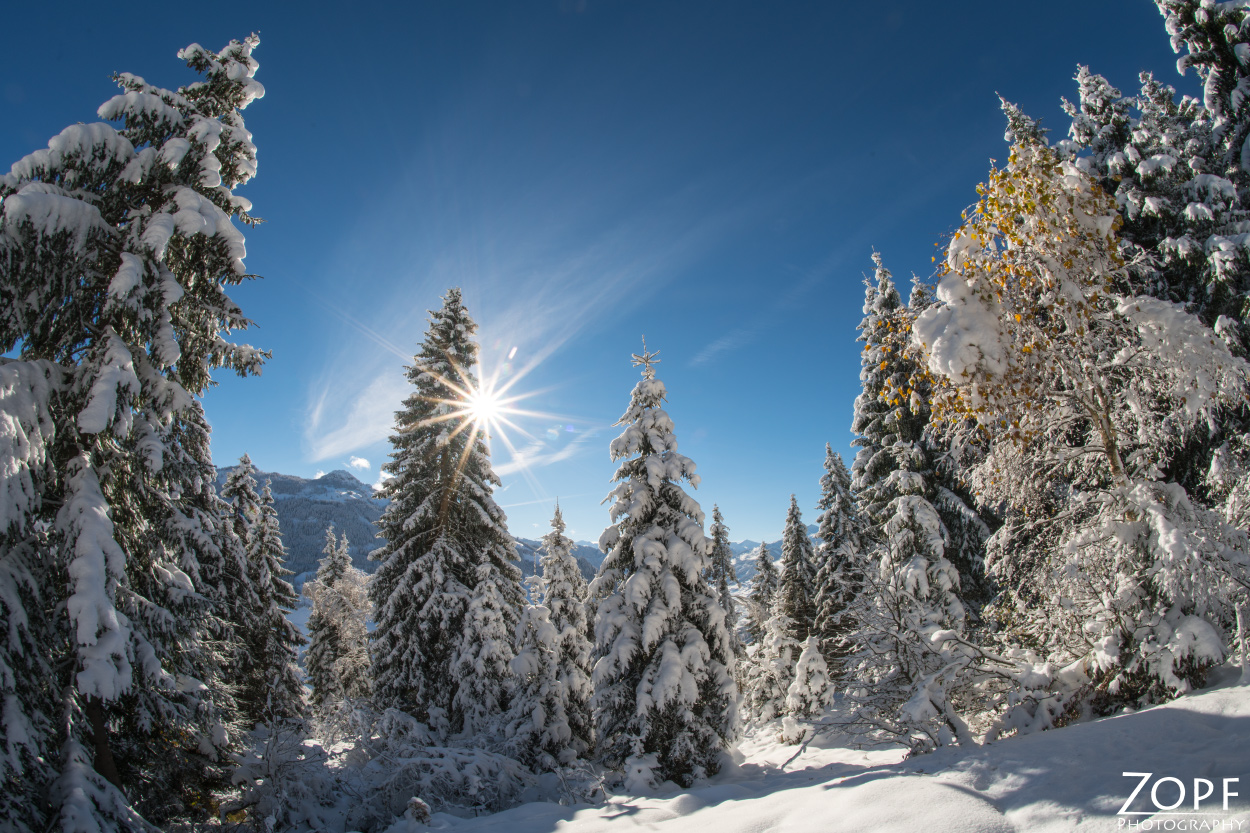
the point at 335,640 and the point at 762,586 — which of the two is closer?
the point at 335,640

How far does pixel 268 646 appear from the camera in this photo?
774 inches

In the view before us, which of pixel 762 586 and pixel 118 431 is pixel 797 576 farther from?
pixel 118 431

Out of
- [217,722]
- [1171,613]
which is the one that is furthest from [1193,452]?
[217,722]

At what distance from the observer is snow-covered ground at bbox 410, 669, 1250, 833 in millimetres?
3768

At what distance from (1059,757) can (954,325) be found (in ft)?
15.5

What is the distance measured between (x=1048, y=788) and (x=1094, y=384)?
5141 millimetres

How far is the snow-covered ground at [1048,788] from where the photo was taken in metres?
3.77

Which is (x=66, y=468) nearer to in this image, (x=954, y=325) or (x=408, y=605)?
(x=408, y=605)

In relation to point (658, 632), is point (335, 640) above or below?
below

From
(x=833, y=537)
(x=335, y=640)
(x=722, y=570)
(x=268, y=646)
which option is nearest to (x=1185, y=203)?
(x=833, y=537)

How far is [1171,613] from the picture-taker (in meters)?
6.25

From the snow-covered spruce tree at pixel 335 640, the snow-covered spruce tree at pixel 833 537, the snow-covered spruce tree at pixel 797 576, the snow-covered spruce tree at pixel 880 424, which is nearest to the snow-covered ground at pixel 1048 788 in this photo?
the snow-covered spruce tree at pixel 880 424

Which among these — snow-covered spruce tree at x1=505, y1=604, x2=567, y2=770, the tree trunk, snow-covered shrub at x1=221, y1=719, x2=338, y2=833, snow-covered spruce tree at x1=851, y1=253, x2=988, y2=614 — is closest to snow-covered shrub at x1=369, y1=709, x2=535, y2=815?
snow-covered shrub at x1=221, y1=719, x2=338, y2=833

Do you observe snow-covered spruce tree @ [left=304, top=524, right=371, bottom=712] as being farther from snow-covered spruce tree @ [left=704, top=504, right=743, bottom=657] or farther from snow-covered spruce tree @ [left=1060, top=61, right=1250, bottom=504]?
snow-covered spruce tree @ [left=1060, top=61, right=1250, bottom=504]
